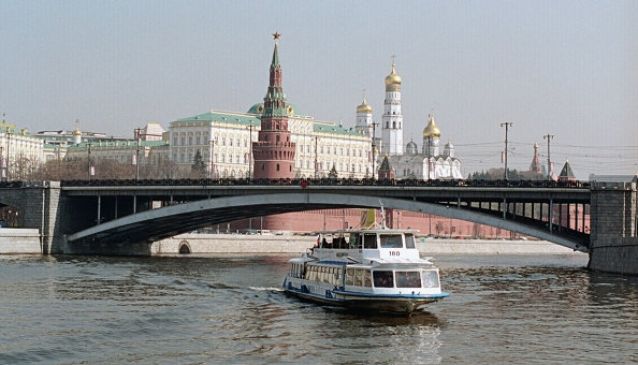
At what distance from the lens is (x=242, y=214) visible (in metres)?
80.9

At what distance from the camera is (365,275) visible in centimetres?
4175

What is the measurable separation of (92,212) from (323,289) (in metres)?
42.6

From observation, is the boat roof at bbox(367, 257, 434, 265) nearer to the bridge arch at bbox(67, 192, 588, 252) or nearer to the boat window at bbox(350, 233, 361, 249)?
the boat window at bbox(350, 233, 361, 249)

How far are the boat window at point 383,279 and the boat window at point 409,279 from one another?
0.82 feet

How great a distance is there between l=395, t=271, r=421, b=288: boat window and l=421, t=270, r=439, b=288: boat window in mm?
193

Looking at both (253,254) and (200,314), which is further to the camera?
(253,254)

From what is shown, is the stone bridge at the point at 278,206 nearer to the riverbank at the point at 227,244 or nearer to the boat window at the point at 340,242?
the riverbank at the point at 227,244

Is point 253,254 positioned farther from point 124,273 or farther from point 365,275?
point 365,275

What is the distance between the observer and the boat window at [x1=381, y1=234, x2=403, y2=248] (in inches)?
1715

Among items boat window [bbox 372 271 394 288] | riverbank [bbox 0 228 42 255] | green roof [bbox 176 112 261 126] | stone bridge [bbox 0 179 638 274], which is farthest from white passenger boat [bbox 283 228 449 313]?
green roof [bbox 176 112 261 126]

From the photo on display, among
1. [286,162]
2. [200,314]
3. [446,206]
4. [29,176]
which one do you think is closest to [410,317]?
[200,314]

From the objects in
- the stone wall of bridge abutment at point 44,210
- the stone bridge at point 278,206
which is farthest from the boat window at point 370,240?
the stone wall of bridge abutment at point 44,210

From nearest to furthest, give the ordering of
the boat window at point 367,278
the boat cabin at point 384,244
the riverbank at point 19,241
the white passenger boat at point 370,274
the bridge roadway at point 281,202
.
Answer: the white passenger boat at point 370,274 → the boat window at point 367,278 → the boat cabin at point 384,244 → the bridge roadway at point 281,202 → the riverbank at point 19,241

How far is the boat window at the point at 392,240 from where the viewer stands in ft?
143
